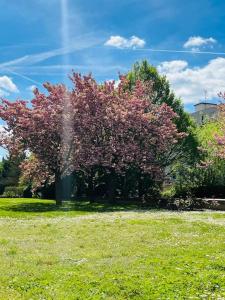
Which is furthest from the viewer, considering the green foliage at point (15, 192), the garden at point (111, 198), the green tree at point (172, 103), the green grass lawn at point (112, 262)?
the green foliage at point (15, 192)

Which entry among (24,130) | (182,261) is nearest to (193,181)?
(24,130)

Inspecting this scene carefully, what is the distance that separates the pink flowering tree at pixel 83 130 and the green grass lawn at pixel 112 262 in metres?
18.5

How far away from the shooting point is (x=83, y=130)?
130 feet

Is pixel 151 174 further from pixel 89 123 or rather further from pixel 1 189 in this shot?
pixel 1 189

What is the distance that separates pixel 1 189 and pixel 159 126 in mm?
39400

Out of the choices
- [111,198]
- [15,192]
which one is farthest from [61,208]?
[15,192]

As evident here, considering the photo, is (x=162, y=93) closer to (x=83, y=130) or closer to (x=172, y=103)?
(x=172, y=103)

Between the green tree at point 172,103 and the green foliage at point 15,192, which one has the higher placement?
the green tree at point 172,103

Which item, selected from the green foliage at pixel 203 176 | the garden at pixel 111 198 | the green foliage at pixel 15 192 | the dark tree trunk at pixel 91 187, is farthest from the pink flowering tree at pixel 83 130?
the green foliage at pixel 15 192

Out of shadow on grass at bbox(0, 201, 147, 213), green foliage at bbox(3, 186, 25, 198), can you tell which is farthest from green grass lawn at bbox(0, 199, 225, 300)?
green foliage at bbox(3, 186, 25, 198)

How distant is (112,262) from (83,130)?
27847 mm

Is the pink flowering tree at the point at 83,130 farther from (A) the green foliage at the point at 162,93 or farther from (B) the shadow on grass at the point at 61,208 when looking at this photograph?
(A) the green foliage at the point at 162,93

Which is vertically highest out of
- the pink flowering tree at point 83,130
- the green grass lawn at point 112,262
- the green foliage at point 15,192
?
the pink flowering tree at point 83,130

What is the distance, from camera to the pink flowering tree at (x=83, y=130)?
38156mm
